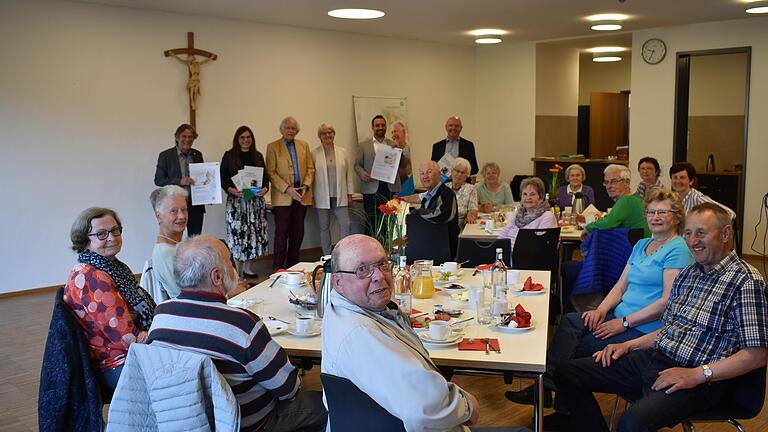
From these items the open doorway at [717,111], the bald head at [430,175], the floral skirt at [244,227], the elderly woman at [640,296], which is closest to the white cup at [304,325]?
the elderly woman at [640,296]

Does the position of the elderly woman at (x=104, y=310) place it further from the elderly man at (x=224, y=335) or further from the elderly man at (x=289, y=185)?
the elderly man at (x=289, y=185)

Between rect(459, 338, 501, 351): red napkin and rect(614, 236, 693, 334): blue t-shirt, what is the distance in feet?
3.36

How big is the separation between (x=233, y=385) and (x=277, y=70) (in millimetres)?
7077

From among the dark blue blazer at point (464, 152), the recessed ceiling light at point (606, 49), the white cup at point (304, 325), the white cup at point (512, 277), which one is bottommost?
the white cup at point (304, 325)

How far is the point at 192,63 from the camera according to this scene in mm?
8391

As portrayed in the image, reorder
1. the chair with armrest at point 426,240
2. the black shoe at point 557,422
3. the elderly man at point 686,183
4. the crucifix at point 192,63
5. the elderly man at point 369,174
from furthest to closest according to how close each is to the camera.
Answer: the elderly man at point 369,174
the crucifix at point 192,63
the elderly man at point 686,183
the chair with armrest at point 426,240
the black shoe at point 557,422

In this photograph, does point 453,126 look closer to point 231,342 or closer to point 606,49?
point 606,49

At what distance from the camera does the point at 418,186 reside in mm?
10867

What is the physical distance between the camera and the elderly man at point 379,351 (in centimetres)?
228

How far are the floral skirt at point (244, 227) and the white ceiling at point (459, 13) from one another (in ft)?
6.71

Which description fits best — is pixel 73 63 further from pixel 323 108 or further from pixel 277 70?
pixel 323 108

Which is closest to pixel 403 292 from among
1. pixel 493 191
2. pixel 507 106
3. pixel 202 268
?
pixel 202 268

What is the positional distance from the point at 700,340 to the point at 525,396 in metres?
1.60

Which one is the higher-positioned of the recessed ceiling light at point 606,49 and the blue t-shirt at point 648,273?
the recessed ceiling light at point 606,49
